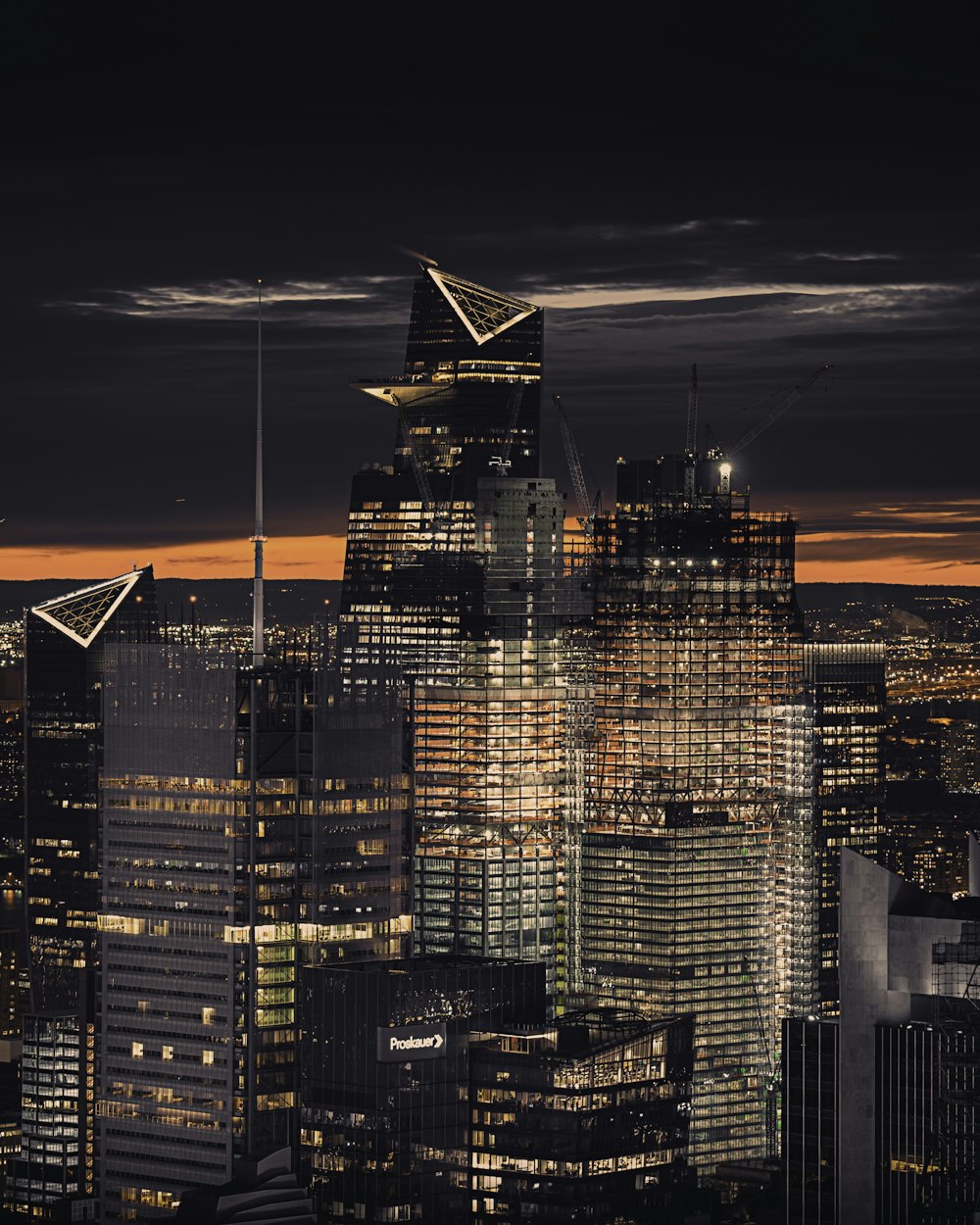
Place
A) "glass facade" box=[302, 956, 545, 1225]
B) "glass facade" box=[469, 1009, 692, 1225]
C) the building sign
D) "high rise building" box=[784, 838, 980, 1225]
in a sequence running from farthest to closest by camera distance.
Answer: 1. "glass facade" box=[469, 1009, 692, 1225]
2. "glass facade" box=[302, 956, 545, 1225]
3. the building sign
4. "high rise building" box=[784, 838, 980, 1225]

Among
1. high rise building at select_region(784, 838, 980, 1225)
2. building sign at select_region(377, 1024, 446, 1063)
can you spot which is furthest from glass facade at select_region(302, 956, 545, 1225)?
high rise building at select_region(784, 838, 980, 1225)

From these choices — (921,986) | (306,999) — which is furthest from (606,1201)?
(921,986)

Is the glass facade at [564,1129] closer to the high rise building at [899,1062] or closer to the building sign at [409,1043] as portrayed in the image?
the building sign at [409,1043]

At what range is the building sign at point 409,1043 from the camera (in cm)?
18700

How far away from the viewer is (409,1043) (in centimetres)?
18750

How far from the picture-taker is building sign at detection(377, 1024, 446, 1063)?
187 meters

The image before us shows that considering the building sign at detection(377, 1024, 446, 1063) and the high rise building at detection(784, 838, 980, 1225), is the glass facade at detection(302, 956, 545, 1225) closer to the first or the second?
the building sign at detection(377, 1024, 446, 1063)

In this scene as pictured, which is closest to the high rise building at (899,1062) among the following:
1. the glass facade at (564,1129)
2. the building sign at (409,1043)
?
the glass facade at (564,1129)

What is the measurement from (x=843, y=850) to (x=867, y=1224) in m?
16.7

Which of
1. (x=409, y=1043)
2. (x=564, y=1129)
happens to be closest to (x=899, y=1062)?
(x=564, y=1129)

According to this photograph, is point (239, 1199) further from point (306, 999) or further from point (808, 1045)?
point (808, 1045)

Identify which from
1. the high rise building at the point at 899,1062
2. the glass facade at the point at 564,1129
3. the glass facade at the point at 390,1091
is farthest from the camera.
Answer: the glass facade at the point at 564,1129

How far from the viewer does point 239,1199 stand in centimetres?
18225

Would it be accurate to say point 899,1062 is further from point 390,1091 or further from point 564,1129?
point 390,1091
